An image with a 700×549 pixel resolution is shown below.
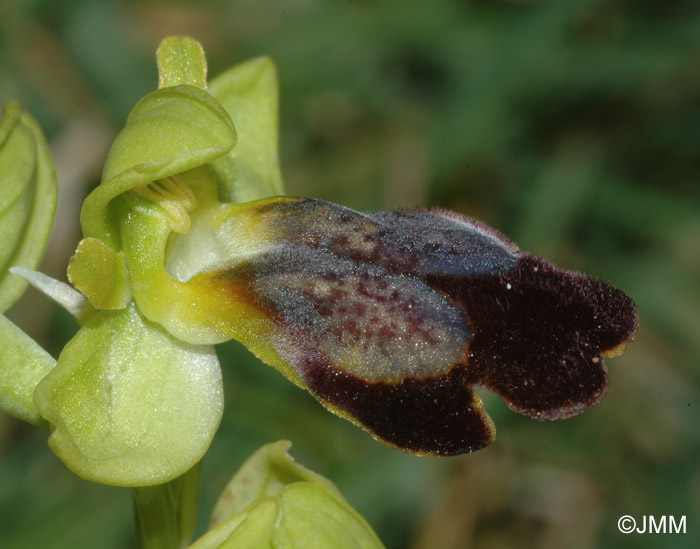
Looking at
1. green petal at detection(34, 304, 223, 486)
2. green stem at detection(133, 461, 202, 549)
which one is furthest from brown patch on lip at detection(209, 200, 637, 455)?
green stem at detection(133, 461, 202, 549)

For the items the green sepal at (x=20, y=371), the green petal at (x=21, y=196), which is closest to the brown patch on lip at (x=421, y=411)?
the green sepal at (x=20, y=371)

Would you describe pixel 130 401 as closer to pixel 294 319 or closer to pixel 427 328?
pixel 294 319

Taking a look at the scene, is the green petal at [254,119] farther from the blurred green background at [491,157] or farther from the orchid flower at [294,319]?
the blurred green background at [491,157]

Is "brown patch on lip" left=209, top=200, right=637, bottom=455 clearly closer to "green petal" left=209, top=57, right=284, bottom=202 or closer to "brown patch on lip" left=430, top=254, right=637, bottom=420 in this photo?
"brown patch on lip" left=430, top=254, right=637, bottom=420

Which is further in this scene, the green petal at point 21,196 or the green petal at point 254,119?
the green petal at point 254,119

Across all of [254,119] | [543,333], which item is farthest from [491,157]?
[543,333]

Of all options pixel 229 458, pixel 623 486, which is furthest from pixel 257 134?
pixel 623 486

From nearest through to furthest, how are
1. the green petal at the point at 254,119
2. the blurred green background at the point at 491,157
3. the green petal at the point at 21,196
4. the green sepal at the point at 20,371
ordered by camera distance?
the green sepal at the point at 20,371
the green petal at the point at 21,196
the green petal at the point at 254,119
the blurred green background at the point at 491,157
